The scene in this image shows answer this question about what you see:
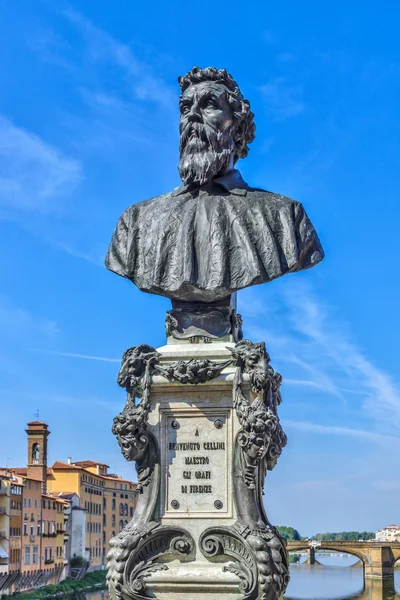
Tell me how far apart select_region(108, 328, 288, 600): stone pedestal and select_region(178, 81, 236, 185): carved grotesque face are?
200 centimetres

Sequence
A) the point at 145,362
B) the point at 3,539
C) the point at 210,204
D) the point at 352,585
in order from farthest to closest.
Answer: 1. the point at 352,585
2. the point at 3,539
3. the point at 210,204
4. the point at 145,362

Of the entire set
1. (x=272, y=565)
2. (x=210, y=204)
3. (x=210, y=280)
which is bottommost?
(x=272, y=565)

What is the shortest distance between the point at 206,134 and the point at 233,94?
0.58m

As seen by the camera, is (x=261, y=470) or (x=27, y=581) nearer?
(x=261, y=470)

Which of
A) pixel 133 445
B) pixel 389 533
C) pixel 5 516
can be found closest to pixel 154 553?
pixel 133 445

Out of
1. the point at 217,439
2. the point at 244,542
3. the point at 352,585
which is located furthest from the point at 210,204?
the point at 352,585

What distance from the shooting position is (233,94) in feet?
34.8

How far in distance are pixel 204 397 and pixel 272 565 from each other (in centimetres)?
174

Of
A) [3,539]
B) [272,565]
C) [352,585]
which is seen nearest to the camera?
[272,565]

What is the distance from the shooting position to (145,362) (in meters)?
9.71

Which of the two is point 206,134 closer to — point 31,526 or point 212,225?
point 212,225

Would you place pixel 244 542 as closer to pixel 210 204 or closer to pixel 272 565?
pixel 272 565

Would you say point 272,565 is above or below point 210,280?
below

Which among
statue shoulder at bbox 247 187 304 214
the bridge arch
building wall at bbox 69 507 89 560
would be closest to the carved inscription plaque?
statue shoulder at bbox 247 187 304 214
